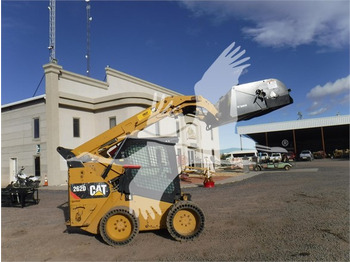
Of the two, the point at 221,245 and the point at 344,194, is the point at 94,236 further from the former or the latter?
the point at 344,194

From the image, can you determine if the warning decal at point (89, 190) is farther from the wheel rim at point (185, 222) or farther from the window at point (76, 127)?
the window at point (76, 127)

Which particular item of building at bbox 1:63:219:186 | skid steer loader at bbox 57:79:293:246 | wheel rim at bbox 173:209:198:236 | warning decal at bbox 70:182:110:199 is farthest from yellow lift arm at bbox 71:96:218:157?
building at bbox 1:63:219:186

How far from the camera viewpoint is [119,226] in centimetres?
599

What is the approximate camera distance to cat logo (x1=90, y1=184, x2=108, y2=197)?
6.23 meters

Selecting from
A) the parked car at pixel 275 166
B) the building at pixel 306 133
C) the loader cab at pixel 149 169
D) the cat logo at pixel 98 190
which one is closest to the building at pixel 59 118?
the parked car at pixel 275 166

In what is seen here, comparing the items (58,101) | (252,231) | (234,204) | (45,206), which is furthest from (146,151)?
(58,101)

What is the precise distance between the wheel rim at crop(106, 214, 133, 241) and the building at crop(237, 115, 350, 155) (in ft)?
132

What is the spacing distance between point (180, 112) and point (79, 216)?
11.3 feet

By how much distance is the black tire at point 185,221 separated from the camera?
594cm

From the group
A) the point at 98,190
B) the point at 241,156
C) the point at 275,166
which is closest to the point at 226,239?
the point at 98,190

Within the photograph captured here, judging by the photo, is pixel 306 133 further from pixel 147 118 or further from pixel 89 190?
pixel 89 190

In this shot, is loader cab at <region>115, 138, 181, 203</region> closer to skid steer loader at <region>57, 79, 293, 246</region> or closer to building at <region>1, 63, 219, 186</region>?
skid steer loader at <region>57, 79, 293, 246</region>

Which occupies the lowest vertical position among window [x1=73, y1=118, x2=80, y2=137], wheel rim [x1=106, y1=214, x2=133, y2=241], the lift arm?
wheel rim [x1=106, y1=214, x2=133, y2=241]

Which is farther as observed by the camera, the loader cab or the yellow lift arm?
the yellow lift arm
